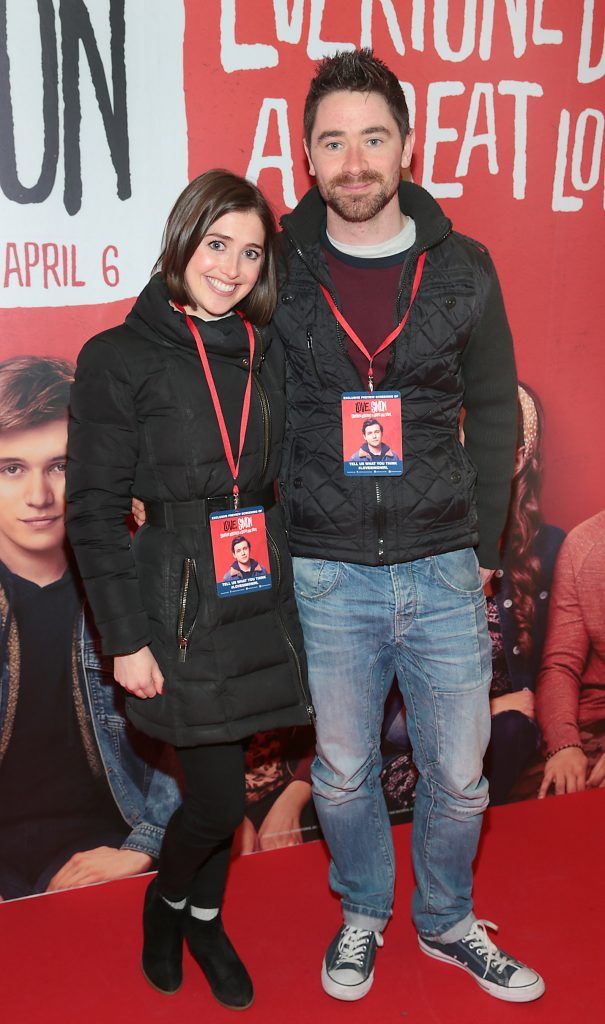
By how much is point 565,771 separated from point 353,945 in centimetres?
105

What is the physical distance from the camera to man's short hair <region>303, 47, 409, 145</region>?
2.01 m

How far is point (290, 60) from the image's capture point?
7.96ft

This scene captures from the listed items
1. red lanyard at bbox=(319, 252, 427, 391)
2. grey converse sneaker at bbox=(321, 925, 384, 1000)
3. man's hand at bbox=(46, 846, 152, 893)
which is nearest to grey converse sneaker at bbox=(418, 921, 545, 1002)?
grey converse sneaker at bbox=(321, 925, 384, 1000)

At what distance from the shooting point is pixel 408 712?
2.18m

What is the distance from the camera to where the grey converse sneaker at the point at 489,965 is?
2135 millimetres

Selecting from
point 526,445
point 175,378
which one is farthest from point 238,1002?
point 526,445

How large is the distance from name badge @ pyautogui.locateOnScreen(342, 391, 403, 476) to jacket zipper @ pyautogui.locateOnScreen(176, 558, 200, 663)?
0.39m

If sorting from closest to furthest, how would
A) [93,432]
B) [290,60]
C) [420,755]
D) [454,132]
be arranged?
[93,432] < [420,755] < [290,60] < [454,132]

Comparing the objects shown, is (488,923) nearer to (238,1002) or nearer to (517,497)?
(238,1002)

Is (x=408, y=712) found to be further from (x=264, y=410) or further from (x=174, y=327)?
(x=174, y=327)

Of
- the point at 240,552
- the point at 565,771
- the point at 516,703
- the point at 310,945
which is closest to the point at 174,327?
the point at 240,552

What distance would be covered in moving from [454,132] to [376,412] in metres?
1.02

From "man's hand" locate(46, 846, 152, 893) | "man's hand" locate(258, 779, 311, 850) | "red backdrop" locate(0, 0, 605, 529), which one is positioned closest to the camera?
"red backdrop" locate(0, 0, 605, 529)

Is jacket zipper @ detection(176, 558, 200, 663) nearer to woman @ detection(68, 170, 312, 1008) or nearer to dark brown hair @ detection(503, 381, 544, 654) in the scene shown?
woman @ detection(68, 170, 312, 1008)
